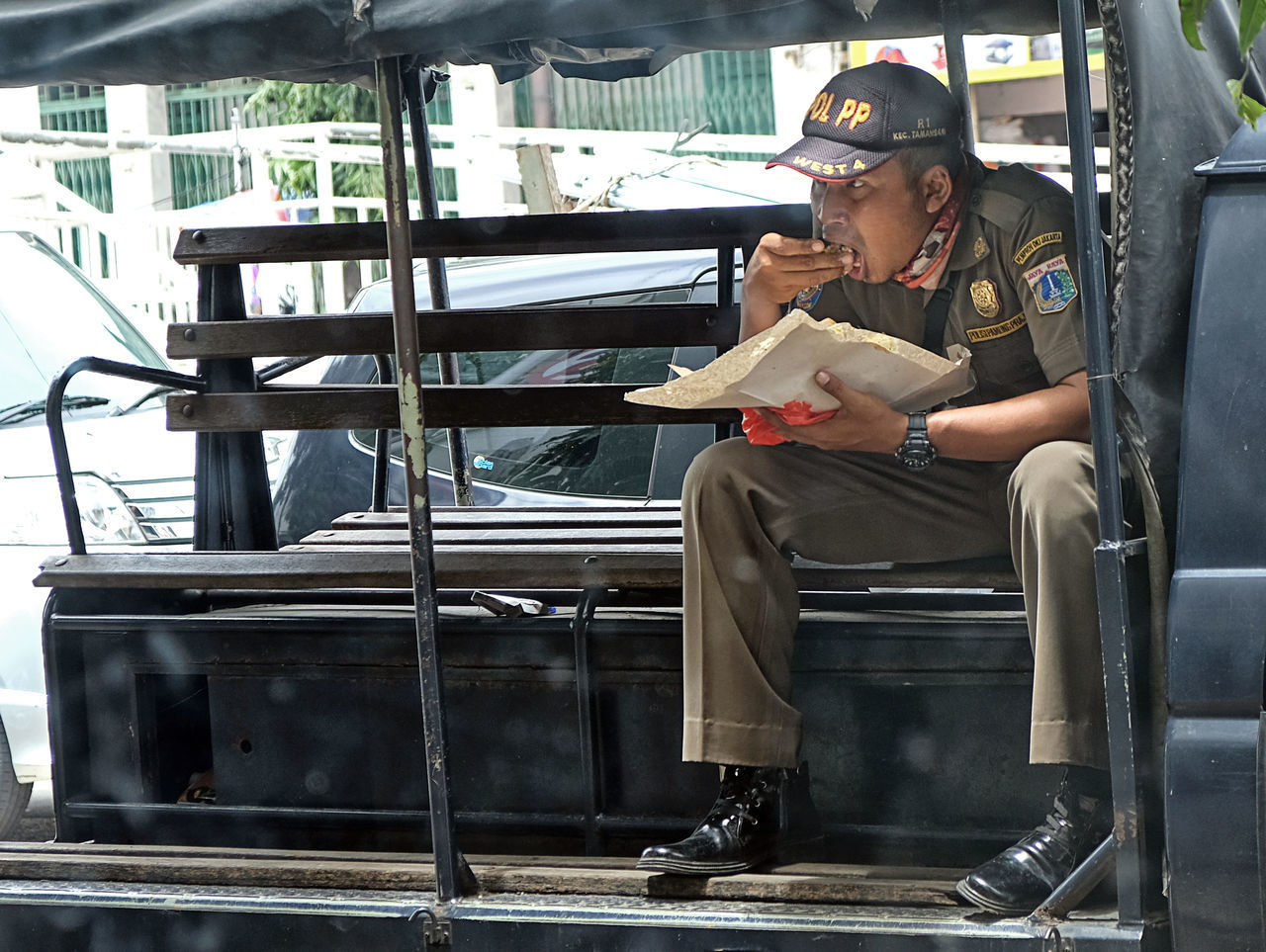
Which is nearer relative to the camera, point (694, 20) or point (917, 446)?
point (694, 20)

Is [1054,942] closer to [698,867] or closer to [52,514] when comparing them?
[698,867]

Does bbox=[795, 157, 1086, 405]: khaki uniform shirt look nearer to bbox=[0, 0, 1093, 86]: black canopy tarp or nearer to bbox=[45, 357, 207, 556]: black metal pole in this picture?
bbox=[0, 0, 1093, 86]: black canopy tarp

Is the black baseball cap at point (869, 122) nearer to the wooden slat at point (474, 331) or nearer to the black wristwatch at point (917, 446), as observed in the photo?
the black wristwatch at point (917, 446)

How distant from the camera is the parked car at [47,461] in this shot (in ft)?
14.5

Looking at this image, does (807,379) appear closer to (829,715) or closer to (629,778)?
(829,715)

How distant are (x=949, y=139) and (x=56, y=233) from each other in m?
10.9

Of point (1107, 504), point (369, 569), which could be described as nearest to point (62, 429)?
point (369, 569)

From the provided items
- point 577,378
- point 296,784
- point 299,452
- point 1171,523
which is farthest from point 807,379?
point 299,452

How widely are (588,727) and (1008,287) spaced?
3.75 ft

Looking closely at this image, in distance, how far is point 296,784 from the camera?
3.12 meters

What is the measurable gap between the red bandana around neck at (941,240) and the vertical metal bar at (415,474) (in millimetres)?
972

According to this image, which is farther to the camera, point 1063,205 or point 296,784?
point 296,784

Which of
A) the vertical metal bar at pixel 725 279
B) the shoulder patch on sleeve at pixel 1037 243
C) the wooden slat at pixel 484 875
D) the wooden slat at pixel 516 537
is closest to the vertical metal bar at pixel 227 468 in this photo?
the wooden slat at pixel 516 537

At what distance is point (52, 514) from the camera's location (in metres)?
4.86
